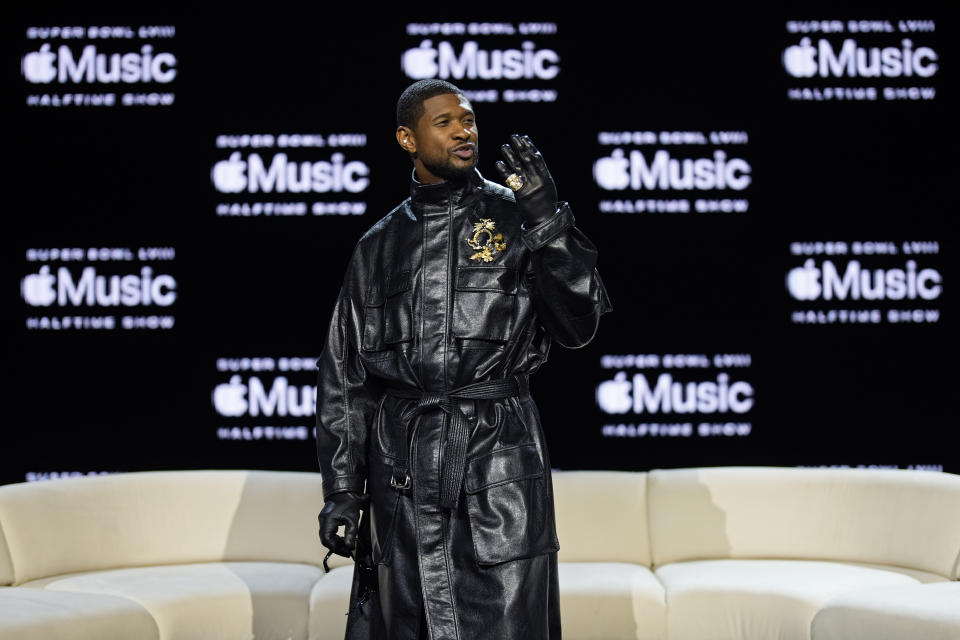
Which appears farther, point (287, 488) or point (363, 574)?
point (287, 488)

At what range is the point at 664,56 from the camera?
15.2ft

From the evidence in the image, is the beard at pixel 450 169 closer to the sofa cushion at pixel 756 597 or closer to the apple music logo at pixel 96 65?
the sofa cushion at pixel 756 597

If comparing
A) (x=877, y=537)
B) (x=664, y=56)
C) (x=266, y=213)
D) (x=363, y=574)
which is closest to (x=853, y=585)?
(x=877, y=537)

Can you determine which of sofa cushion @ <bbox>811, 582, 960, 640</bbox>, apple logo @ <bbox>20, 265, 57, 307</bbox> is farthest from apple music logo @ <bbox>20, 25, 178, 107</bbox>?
sofa cushion @ <bbox>811, 582, 960, 640</bbox>

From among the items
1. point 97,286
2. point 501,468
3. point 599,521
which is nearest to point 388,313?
point 501,468

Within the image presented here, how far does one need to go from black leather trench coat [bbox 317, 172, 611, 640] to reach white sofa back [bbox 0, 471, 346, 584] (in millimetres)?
1819

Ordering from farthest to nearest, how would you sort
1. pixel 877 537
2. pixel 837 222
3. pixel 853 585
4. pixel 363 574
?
pixel 837 222 → pixel 877 537 → pixel 853 585 → pixel 363 574

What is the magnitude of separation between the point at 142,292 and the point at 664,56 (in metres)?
2.57

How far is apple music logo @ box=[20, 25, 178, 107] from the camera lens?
15.5ft

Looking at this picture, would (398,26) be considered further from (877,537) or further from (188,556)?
(877,537)

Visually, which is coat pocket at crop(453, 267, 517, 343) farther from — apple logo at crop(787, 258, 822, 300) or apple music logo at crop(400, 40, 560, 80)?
apple logo at crop(787, 258, 822, 300)

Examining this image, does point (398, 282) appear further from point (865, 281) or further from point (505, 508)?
point (865, 281)

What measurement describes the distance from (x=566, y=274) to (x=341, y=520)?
810 mm

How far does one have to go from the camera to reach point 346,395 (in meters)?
2.64
